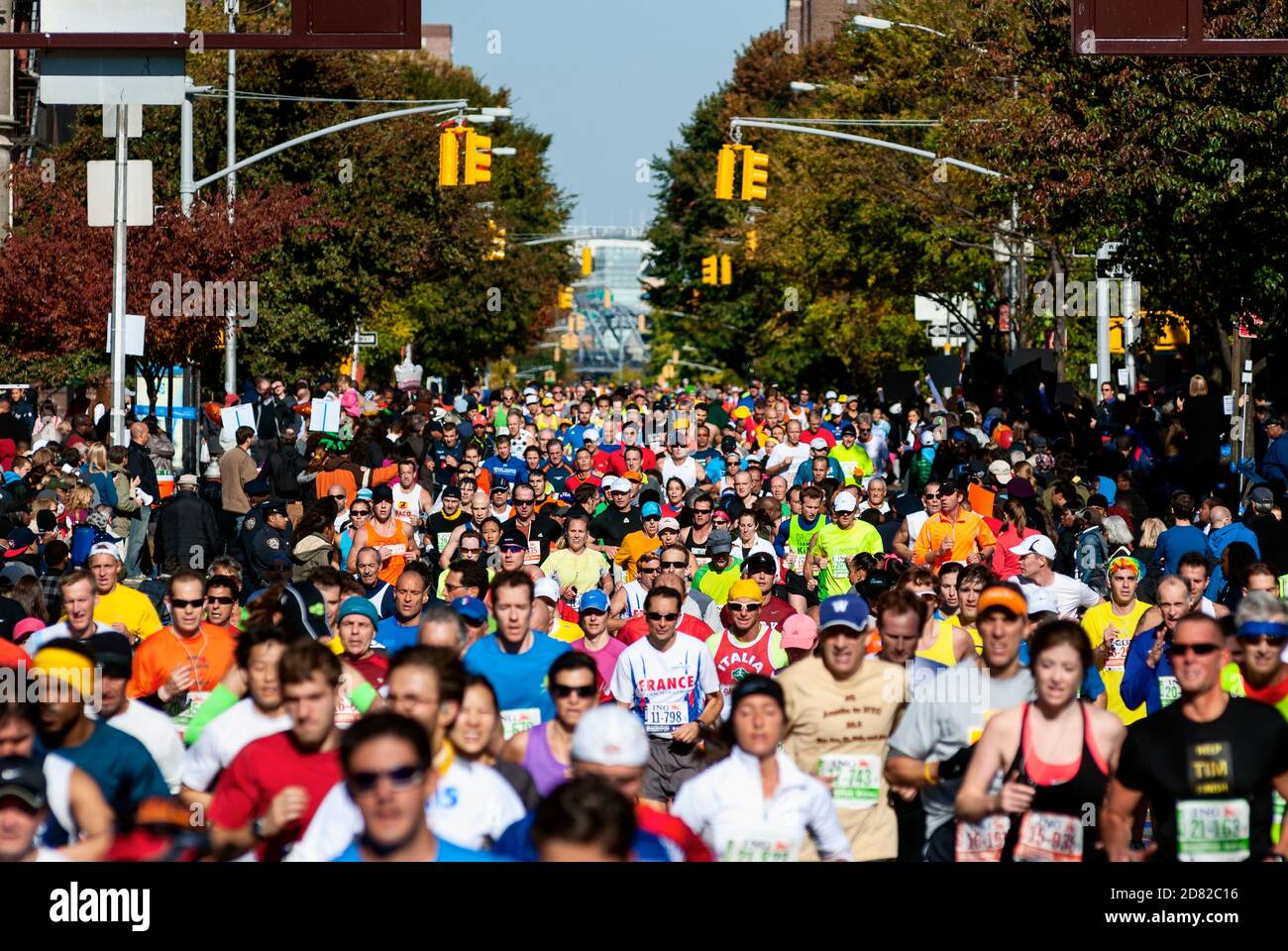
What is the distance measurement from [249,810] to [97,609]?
4820mm

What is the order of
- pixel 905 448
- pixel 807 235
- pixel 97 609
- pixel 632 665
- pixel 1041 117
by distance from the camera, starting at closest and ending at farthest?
pixel 632 665, pixel 97 609, pixel 1041 117, pixel 905 448, pixel 807 235

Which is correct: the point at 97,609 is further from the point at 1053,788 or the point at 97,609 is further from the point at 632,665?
the point at 1053,788

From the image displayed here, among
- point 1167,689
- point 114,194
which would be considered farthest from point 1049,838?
point 114,194

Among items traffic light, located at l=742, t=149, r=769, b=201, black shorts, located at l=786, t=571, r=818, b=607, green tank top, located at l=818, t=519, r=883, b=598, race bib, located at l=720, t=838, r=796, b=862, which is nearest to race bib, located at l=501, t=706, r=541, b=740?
race bib, located at l=720, t=838, r=796, b=862

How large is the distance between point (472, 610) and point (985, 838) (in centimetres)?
345

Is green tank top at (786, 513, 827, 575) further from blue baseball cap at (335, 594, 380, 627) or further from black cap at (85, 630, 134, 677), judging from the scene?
black cap at (85, 630, 134, 677)

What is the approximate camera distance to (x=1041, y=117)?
25344mm

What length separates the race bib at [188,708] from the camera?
9.85 metres

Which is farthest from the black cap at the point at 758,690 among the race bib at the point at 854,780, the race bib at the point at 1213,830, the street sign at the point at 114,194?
the street sign at the point at 114,194

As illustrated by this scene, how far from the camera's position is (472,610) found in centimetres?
1071

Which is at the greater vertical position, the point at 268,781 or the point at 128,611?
the point at 128,611

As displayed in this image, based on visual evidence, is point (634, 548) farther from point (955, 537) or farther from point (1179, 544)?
point (1179, 544)

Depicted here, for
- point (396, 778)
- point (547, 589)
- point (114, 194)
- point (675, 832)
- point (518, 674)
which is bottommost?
point (675, 832)
